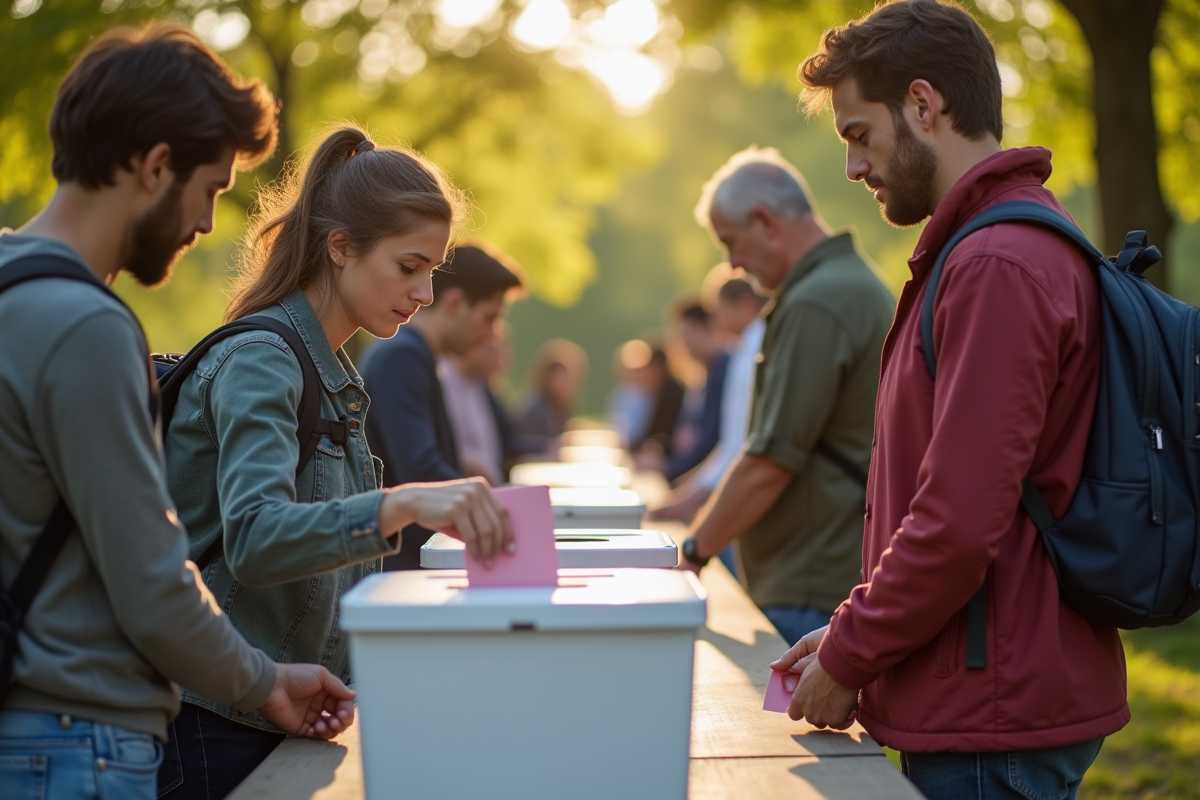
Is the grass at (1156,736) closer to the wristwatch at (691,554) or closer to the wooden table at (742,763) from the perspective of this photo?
the wristwatch at (691,554)

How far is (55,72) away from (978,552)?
333 inches

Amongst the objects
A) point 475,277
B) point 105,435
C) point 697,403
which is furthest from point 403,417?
point 697,403

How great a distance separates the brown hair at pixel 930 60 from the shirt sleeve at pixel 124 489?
4.28 ft

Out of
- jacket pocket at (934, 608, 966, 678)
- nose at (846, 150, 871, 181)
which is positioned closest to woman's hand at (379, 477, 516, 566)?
jacket pocket at (934, 608, 966, 678)

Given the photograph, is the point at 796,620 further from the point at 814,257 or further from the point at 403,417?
the point at 403,417

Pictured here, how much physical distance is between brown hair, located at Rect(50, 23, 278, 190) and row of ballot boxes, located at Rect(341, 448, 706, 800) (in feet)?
2.13

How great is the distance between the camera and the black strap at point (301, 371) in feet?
6.70

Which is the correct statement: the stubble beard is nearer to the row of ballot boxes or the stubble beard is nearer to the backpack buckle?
the backpack buckle

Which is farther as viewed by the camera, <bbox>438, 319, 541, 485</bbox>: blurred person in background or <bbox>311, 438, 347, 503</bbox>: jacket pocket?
<bbox>438, 319, 541, 485</bbox>: blurred person in background

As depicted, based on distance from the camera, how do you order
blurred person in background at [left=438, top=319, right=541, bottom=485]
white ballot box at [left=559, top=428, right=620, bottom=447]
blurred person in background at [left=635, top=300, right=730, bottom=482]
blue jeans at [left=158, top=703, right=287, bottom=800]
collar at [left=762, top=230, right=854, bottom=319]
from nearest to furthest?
blue jeans at [left=158, top=703, right=287, bottom=800], collar at [left=762, top=230, right=854, bottom=319], blurred person in background at [left=438, top=319, right=541, bottom=485], blurred person in background at [left=635, top=300, right=730, bottom=482], white ballot box at [left=559, top=428, right=620, bottom=447]

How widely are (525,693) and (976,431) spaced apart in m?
0.77

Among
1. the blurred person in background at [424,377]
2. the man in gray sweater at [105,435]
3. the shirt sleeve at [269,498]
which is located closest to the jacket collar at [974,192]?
the shirt sleeve at [269,498]

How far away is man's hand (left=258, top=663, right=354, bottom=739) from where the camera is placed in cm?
193

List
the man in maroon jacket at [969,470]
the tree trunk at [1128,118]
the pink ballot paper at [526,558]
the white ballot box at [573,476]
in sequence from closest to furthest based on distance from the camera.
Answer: the pink ballot paper at [526,558], the man in maroon jacket at [969,470], the white ballot box at [573,476], the tree trunk at [1128,118]
